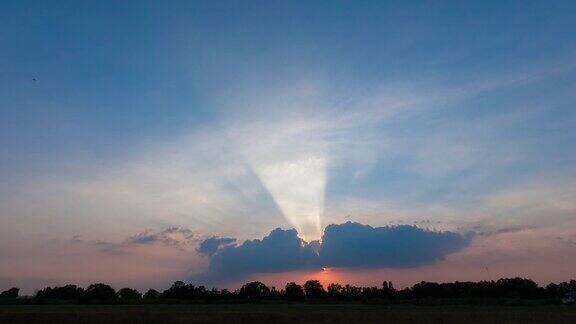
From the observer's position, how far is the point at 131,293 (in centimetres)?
Result: 19775

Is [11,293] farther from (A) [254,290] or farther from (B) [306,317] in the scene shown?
(B) [306,317]

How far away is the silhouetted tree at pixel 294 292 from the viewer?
177m

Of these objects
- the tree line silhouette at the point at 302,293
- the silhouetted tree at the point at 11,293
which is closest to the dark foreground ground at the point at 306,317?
the tree line silhouette at the point at 302,293

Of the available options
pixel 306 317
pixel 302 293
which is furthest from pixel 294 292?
pixel 306 317

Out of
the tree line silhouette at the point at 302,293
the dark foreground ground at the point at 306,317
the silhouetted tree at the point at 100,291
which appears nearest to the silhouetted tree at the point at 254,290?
the tree line silhouette at the point at 302,293

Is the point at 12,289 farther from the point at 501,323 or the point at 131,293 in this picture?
the point at 501,323

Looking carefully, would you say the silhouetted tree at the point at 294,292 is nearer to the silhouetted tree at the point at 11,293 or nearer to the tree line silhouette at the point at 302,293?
the tree line silhouette at the point at 302,293

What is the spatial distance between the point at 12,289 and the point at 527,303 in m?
173

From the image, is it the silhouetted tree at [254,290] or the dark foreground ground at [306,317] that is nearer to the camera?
the dark foreground ground at [306,317]

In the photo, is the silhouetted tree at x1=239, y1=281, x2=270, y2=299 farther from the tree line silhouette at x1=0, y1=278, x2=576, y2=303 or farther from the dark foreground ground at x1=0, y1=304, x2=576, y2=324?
the dark foreground ground at x1=0, y1=304, x2=576, y2=324

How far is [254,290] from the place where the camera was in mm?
190750

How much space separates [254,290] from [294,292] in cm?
1633

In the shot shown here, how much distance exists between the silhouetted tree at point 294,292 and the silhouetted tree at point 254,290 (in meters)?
7.65

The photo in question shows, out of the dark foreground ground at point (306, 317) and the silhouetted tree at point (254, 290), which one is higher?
the silhouetted tree at point (254, 290)
